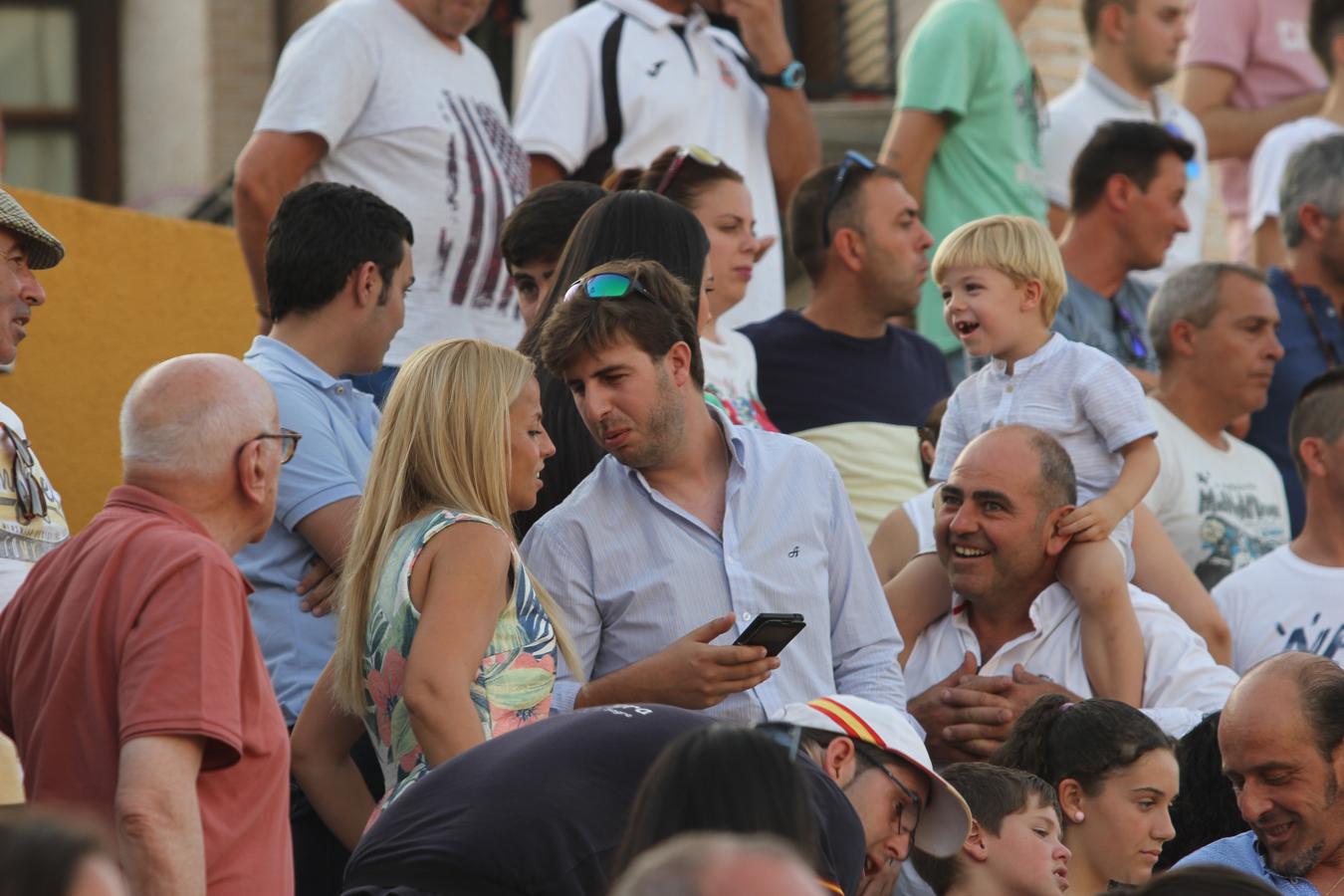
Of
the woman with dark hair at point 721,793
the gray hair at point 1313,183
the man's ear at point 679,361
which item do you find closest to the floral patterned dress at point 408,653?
the man's ear at point 679,361

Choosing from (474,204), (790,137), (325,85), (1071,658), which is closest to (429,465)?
(1071,658)

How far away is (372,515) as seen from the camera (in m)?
4.38

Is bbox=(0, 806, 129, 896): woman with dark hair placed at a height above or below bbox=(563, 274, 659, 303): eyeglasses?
above

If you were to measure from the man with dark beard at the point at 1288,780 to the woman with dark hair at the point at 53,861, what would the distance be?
3.30m

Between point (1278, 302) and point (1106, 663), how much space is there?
3.02 metres

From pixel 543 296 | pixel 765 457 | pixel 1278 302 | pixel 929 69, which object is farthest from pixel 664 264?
pixel 1278 302

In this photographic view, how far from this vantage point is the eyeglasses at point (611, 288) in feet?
15.8

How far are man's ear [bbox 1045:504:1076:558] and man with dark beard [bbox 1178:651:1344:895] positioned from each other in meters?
0.94

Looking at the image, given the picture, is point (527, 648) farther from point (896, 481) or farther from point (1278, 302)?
point (1278, 302)

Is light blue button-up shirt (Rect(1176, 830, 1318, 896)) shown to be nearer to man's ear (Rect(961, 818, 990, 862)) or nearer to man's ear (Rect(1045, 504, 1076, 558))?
man's ear (Rect(961, 818, 990, 862))

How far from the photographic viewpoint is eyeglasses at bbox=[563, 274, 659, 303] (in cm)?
481

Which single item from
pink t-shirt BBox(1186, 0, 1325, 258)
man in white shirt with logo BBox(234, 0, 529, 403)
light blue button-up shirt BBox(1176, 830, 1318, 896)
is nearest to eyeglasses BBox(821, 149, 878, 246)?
man in white shirt with logo BBox(234, 0, 529, 403)

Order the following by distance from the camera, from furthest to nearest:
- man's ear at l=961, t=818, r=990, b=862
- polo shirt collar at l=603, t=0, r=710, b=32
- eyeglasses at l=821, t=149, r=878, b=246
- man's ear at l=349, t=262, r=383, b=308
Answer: polo shirt collar at l=603, t=0, r=710, b=32, eyeglasses at l=821, t=149, r=878, b=246, man's ear at l=349, t=262, r=383, b=308, man's ear at l=961, t=818, r=990, b=862

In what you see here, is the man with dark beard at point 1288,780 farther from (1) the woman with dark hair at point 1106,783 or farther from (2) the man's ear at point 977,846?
(2) the man's ear at point 977,846
